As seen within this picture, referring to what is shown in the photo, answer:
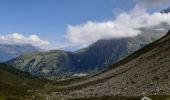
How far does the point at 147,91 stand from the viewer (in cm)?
7881

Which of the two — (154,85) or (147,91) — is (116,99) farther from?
(154,85)

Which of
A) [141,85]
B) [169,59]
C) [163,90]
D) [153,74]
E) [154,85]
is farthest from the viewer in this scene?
[169,59]

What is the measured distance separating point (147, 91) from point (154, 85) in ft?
24.2

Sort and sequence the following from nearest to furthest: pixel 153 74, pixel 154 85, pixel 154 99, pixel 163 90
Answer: pixel 154 99 → pixel 163 90 → pixel 154 85 → pixel 153 74

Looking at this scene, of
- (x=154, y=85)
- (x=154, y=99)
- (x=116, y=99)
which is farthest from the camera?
(x=154, y=85)

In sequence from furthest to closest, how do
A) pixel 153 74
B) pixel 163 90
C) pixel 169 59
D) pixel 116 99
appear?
1. pixel 169 59
2. pixel 153 74
3. pixel 163 90
4. pixel 116 99

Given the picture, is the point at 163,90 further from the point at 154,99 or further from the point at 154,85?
the point at 154,99

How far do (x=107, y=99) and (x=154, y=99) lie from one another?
19.1m

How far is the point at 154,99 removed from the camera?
181 ft

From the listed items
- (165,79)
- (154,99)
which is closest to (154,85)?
(165,79)

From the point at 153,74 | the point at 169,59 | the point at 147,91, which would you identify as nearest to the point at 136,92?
the point at 147,91

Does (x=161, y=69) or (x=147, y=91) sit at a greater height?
(x=161, y=69)

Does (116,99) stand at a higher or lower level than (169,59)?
lower

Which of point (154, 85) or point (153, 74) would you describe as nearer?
point (154, 85)
